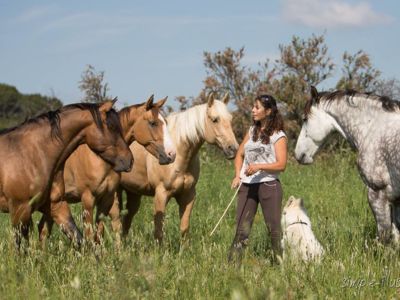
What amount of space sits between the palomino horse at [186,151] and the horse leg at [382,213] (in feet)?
6.15

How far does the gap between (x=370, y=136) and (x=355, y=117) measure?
0.30m

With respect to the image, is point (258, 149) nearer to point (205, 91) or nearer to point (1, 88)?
point (205, 91)

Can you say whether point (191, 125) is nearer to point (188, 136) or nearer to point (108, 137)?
point (188, 136)

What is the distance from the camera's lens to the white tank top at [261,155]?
645 cm

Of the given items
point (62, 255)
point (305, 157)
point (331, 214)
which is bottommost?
point (331, 214)

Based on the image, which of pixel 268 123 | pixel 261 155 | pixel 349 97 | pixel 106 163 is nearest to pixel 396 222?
pixel 349 97

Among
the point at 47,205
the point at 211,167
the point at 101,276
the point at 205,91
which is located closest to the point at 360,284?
the point at 101,276

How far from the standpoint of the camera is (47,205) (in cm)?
626

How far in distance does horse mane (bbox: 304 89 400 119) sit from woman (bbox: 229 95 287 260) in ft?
2.45

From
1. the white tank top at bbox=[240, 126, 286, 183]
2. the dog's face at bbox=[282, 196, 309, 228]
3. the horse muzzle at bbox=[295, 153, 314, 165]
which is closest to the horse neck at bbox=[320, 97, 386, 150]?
the horse muzzle at bbox=[295, 153, 314, 165]

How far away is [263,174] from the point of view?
6.49 meters

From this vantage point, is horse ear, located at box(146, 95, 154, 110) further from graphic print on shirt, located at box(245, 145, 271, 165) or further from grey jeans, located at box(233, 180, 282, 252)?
grey jeans, located at box(233, 180, 282, 252)

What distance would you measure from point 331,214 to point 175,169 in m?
2.84

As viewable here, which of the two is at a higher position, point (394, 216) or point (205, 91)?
point (205, 91)
